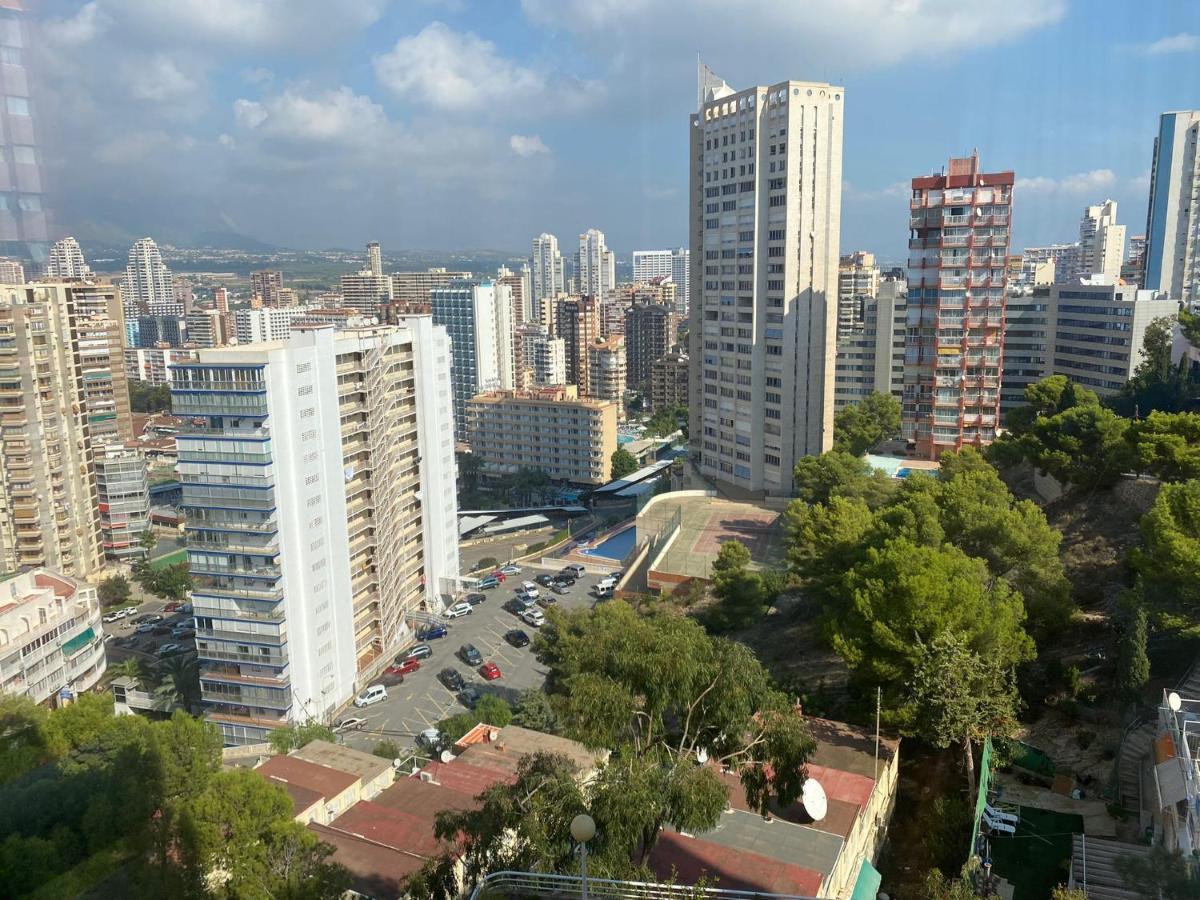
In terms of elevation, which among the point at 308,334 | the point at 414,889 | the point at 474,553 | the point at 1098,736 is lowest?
the point at 474,553

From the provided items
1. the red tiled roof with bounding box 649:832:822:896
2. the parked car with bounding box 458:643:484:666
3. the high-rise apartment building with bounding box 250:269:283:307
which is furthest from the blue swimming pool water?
the high-rise apartment building with bounding box 250:269:283:307

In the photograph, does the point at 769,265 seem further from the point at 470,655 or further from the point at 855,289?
the point at 855,289

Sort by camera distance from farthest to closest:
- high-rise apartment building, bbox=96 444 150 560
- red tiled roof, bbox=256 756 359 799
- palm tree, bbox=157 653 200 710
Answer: high-rise apartment building, bbox=96 444 150 560 < palm tree, bbox=157 653 200 710 < red tiled roof, bbox=256 756 359 799

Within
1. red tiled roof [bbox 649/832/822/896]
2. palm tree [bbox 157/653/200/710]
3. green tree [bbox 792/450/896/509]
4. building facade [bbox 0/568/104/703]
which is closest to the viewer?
red tiled roof [bbox 649/832/822/896]

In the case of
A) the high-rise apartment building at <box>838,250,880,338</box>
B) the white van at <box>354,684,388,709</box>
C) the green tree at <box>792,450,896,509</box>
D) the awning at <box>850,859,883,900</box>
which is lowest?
the white van at <box>354,684,388,709</box>

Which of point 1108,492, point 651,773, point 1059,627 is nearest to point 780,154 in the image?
point 1108,492

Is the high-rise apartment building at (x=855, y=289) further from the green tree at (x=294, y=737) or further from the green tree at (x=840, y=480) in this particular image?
the green tree at (x=294, y=737)

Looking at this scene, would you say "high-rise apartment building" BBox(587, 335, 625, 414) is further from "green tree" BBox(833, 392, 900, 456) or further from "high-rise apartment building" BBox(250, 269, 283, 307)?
"green tree" BBox(833, 392, 900, 456)

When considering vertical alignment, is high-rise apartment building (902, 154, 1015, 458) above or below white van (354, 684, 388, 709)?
above

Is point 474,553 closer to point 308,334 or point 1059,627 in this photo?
point 308,334
